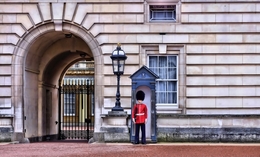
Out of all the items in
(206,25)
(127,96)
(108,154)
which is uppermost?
(206,25)

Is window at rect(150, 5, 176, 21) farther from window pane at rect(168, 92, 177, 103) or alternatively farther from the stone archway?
window pane at rect(168, 92, 177, 103)

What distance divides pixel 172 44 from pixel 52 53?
17.6 ft

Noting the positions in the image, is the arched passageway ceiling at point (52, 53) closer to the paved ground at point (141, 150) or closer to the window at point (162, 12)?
the window at point (162, 12)

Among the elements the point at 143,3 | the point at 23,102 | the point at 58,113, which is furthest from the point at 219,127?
the point at 58,113

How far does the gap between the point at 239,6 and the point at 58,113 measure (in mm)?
9680

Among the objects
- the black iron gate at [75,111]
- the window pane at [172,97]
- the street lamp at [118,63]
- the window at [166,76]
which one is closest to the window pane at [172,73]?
the window at [166,76]

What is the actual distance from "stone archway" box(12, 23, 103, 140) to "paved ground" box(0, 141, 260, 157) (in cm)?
242

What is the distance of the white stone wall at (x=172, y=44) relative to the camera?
23.7m

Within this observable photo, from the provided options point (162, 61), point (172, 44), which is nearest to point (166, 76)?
point (162, 61)

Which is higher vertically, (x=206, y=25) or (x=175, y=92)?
(x=206, y=25)

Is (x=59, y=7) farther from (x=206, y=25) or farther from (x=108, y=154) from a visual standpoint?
(x=108, y=154)

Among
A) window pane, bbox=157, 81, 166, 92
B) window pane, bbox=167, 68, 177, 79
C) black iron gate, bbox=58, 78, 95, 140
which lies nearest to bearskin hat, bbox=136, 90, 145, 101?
window pane, bbox=157, 81, 166, 92

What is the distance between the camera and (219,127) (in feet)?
75.3

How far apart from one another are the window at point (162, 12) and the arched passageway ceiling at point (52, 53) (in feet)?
9.90
